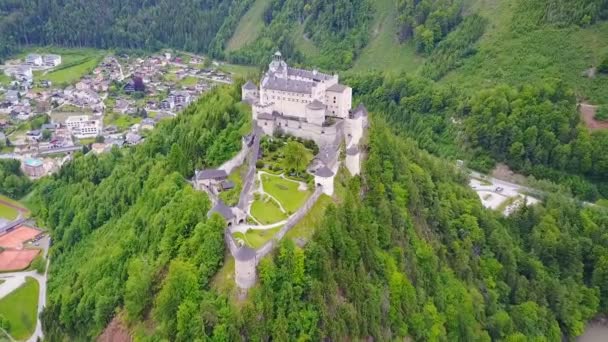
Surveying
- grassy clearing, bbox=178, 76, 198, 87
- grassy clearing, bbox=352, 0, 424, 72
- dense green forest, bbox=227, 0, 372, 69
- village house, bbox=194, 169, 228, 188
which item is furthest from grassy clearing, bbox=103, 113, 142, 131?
village house, bbox=194, 169, 228, 188

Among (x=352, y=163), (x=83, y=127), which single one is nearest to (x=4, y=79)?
(x=83, y=127)

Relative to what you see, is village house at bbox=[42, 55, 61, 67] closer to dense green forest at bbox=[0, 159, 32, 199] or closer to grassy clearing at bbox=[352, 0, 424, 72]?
dense green forest at bbox=[0, 159, 32, 199]

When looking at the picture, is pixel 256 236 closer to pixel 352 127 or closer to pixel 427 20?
pixel 352 127

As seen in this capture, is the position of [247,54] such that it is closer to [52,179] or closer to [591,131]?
[52,179]

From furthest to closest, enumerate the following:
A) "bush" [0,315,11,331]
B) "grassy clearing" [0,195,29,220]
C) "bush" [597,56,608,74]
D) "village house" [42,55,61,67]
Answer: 1. "village house" [42,55,61,67]
2. "bush" [597,56,608,74]
3. "grassy clearing" [0,195,29,220]
4. "bush" [0,315,11,331]

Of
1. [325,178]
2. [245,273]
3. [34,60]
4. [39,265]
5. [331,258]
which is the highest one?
[325,178]

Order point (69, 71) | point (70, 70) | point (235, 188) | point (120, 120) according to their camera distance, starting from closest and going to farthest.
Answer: point (235, 188)
point (120, 120)
point (69, 71)
point (70, 70)
